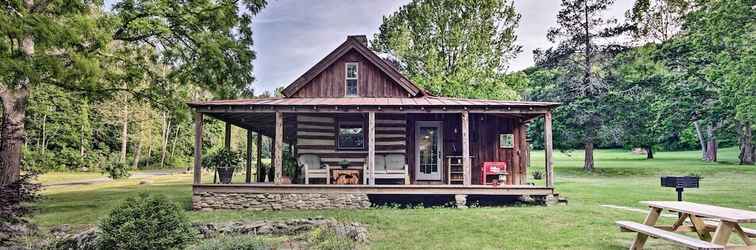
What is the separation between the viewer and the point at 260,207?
13.5 m

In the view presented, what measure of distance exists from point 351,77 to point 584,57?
71.8 ft

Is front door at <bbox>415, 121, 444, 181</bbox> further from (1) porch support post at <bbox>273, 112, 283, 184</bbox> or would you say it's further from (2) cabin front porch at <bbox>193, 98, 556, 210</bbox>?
(1) porch support post at <bbox>273, 112, 283, 184</bbox>

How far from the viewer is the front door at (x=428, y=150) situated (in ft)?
52.7

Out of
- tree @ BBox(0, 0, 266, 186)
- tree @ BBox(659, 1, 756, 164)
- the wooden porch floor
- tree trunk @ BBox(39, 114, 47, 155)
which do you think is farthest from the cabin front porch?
tree trunk @ BBox(39, 114, 47, 155)

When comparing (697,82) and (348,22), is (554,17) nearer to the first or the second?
(697,82)

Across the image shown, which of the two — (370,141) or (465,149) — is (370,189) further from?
(465,149)

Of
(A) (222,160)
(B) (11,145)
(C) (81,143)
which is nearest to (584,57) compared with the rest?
(A) (222,160)

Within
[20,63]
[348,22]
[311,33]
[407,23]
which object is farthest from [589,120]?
[20,63]

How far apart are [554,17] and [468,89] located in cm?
973

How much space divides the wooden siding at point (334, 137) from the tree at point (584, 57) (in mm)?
18570

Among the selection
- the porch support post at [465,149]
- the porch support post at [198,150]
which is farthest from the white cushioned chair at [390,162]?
the porch support post at [198,150]

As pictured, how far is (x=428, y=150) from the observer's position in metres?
16.2

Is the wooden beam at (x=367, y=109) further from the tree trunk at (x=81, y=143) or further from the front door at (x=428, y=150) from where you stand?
the tree trunk at (x=81, y=143)

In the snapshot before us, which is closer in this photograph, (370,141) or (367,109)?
(367,109)
